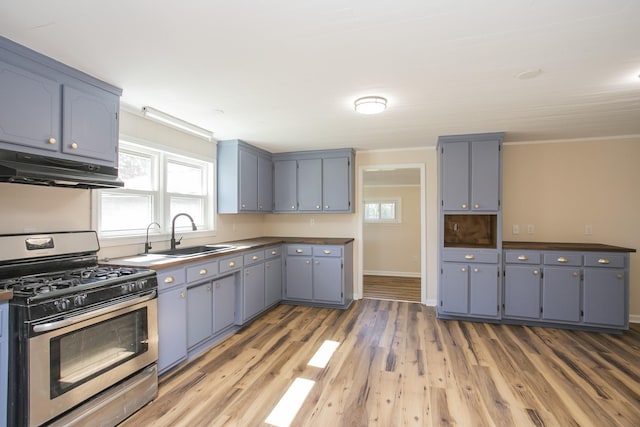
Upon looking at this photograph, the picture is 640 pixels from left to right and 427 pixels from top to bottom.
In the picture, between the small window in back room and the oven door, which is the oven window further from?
the small window in back room

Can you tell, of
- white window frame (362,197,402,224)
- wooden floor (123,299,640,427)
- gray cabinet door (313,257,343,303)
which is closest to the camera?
wooden floor (123,299,640,427)

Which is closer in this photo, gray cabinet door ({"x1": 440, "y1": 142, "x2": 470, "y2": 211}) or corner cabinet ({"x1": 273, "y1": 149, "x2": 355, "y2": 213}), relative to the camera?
gray cabinet door ({"x1": 440, "y1": 142, "x2": 470, "y2": 211})

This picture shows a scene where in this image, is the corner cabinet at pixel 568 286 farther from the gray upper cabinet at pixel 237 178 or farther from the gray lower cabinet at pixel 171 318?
the gray lower cabinet at pixel 171 318

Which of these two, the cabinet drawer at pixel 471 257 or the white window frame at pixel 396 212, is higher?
the white window frame at pixel 396 212

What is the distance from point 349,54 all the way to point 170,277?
2.10 m

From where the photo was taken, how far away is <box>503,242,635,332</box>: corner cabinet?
11.1 ft

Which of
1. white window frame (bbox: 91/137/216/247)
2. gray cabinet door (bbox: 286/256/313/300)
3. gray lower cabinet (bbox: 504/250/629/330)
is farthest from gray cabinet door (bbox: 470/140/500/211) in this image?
white window frame (bbox: 91/137/216/247)

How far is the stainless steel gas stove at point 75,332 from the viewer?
157 centimetres

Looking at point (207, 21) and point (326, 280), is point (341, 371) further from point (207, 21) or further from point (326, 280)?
point (207, 21)

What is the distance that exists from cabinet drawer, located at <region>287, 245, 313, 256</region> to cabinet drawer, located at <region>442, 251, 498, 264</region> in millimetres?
1768

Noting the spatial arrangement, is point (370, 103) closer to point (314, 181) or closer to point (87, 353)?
point (314, 181)

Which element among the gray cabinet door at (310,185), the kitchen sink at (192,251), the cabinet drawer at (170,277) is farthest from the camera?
the gray cabinet door at (310,185)

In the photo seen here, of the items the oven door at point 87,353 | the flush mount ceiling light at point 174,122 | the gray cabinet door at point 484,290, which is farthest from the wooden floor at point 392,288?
the oven door at point 87,353

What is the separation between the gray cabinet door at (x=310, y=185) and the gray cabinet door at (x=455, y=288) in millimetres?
1950
